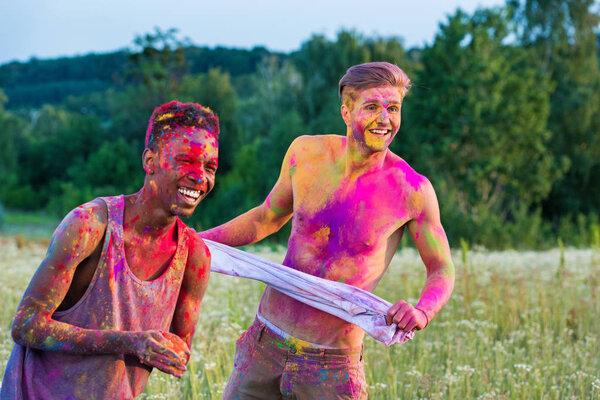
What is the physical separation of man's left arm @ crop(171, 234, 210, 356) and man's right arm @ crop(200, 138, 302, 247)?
2.78 ft

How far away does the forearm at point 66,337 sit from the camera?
2043 millimetres

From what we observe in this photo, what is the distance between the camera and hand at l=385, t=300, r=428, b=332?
2639mm

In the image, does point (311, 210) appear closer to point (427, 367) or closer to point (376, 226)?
point (376, 226)

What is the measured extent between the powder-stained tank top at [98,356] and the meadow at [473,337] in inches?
72.8

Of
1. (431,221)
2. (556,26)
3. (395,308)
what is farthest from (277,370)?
(556,26)

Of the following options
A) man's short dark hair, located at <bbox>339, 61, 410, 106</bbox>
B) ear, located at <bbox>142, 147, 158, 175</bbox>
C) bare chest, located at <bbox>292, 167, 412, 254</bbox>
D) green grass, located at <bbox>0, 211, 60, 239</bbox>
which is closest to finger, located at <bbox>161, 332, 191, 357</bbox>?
ear, located at <bbox>142, 147, 158, 175</bbox>

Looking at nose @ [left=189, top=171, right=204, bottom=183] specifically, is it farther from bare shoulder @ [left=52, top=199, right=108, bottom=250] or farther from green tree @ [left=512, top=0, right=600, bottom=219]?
green tree @ [left=512, top=0, right=600, bottom=219]

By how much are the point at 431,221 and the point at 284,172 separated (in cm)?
79

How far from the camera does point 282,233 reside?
22.2 metres

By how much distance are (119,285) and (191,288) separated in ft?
1.04

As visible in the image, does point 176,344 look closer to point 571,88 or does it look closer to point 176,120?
point 176,120

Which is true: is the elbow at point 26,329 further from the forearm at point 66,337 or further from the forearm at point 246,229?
the forearm at point 246,229

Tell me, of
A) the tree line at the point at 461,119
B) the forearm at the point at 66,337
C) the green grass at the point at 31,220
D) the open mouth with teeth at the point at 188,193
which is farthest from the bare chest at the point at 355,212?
the green grass at the point at 31,220

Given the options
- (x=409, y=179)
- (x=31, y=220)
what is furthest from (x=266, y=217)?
(x=31, y=220)
